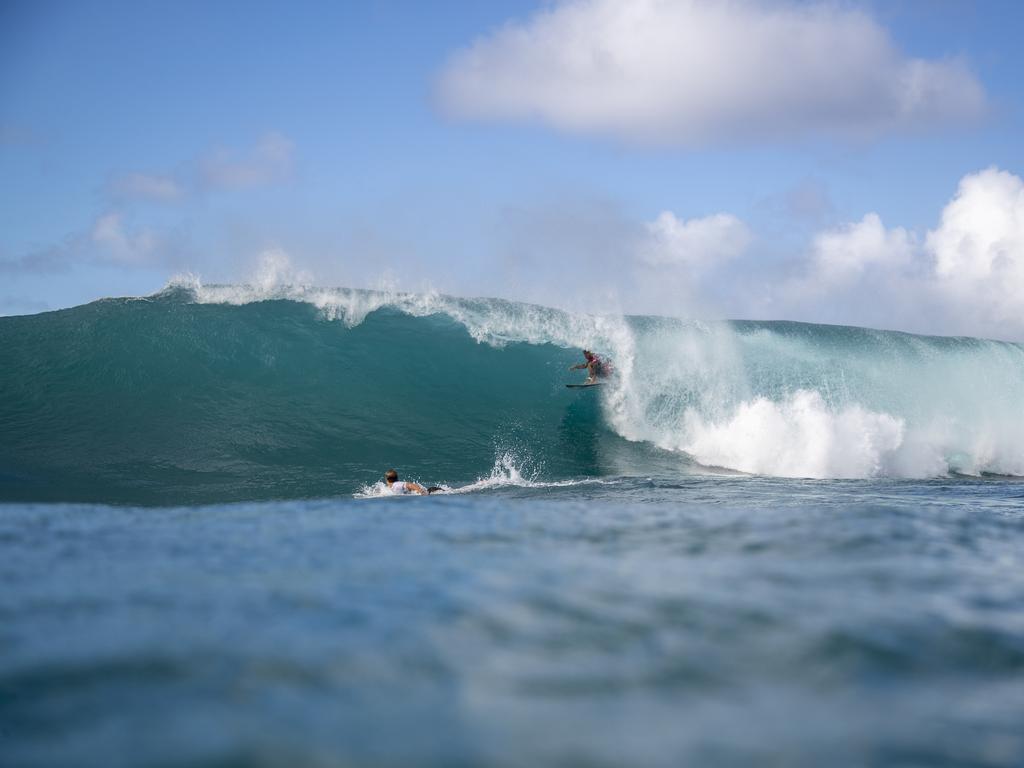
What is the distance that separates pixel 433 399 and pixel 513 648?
15884 millimetres

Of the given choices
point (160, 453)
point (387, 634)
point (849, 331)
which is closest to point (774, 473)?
point (849, 331)

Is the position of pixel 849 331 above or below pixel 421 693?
above

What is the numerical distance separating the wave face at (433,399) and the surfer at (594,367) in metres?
0.66

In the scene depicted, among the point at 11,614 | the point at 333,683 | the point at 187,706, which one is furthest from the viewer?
the point at 11,614

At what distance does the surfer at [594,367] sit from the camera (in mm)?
18694

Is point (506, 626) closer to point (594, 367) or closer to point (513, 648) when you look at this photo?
point (513, 648)

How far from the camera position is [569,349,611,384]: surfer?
61.3 ft

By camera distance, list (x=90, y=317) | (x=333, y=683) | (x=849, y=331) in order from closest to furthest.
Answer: (x=333, y=683) → (x=90, y=317) → (x=849, y=331)

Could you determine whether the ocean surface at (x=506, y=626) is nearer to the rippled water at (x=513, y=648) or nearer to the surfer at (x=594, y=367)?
the rippled water at (x=513, y=648)

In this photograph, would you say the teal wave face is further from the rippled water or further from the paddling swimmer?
the rippled water

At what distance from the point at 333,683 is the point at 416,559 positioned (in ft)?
6.60

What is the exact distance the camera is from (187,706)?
104 inches

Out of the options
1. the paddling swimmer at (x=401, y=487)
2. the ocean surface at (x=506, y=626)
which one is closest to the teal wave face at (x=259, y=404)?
the ocean surface at (x=506, y=626)

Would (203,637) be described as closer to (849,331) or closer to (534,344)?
(534,344)
